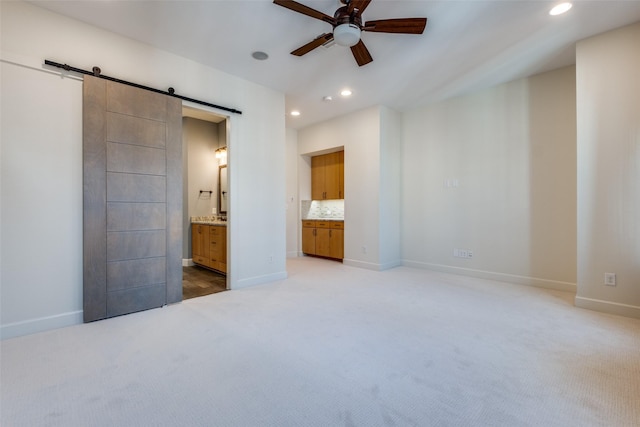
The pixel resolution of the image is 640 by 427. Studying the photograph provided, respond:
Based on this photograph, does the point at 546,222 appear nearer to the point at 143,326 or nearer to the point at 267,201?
the point at 267,201

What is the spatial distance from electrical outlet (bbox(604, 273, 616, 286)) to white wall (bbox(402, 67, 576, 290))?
76cm

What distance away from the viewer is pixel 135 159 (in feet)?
9.78

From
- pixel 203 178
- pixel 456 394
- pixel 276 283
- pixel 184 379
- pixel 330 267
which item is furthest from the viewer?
pixel 203 178

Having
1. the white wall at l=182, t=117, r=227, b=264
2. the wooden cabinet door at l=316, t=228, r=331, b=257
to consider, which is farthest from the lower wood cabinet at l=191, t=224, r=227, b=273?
the wooden cabinet door at l=316, t=228, r=331, b=257

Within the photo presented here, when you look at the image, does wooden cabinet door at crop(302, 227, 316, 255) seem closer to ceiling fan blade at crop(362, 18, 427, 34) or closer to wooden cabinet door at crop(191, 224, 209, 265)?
wooden cabinet door at crop(191, 224, 209, 265)

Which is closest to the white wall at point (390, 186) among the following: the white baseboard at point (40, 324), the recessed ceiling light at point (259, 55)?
Result: the recessed ceiling light at point (259, 55)

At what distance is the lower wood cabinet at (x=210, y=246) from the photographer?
4.45 meters

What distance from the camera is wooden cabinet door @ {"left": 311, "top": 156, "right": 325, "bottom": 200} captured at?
6.48 m

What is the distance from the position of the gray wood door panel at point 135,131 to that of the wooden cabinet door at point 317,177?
147 inches

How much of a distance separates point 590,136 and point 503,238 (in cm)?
170

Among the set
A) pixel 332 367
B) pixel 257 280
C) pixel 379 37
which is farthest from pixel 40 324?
pixel 379 37

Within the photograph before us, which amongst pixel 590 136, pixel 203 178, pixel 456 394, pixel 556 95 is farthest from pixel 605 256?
pixel 203 178

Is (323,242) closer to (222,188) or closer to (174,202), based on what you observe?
(222,188)

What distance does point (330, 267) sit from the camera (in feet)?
17.6
